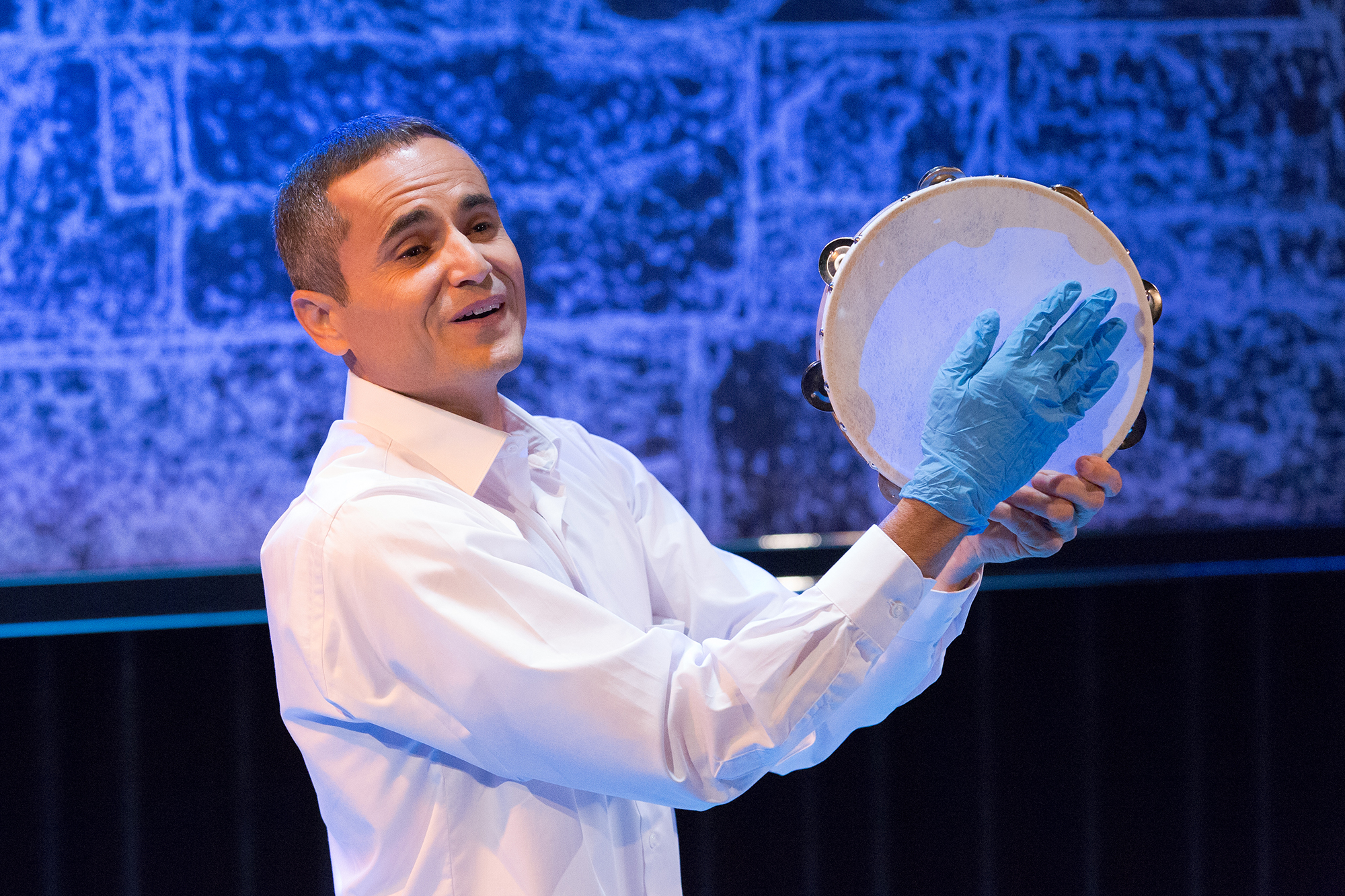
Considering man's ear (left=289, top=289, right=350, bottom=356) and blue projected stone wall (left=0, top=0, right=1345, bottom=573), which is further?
blue projected stone wall (left=0, top=0, right=1345, bottom=573)

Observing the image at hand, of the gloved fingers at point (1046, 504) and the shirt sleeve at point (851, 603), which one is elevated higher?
the gloved fingers at point (1046, 504)

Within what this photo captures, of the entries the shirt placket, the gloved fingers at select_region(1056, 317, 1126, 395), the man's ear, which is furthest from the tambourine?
the man's ear

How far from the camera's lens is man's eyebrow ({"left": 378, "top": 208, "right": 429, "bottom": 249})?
4.11ft

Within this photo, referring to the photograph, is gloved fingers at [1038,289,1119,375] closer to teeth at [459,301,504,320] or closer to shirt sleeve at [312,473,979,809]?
shirt sleeve at [312,473,979,809]

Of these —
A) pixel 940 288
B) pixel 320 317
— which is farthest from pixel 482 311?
pixel 940 288

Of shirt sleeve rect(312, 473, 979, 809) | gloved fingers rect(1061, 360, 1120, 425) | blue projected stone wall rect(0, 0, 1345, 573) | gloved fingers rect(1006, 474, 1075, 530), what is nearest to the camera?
shirt sleeve rect(312, 473, 979, 809)

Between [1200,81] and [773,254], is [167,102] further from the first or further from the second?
[1200,81]

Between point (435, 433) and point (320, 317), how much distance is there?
244mm

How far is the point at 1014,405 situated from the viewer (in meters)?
1.08

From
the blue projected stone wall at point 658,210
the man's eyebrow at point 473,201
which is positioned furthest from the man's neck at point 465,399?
the blue projected stone wall at point 658,210

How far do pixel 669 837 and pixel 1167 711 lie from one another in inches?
63.4

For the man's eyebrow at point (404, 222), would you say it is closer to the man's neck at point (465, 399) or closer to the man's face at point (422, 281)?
the man's face at point (422, 281)

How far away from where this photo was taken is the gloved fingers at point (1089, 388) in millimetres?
1116

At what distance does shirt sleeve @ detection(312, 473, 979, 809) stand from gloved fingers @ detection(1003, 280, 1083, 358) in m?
0.28
